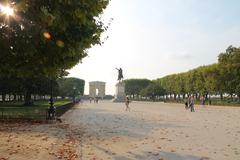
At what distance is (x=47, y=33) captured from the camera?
13.2 meters

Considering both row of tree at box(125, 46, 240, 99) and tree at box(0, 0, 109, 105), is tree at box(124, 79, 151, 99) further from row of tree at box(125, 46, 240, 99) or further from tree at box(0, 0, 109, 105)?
tree at box(0, 0, 109, 105)

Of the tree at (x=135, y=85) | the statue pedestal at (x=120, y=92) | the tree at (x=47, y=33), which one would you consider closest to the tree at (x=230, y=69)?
the statue pedestal at (x=120, y=92)

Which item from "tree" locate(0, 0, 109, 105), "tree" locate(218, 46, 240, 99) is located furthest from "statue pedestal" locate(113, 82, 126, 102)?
"tree" locate(0, 0, 109, 105)

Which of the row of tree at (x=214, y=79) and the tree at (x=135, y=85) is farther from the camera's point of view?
the tree at (x=135, y=85)

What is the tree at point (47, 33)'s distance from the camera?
38.5ft

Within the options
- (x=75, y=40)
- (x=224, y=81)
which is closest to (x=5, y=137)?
(x=75, y=40)

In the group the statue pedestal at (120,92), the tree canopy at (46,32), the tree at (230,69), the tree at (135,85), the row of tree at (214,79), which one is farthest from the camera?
the tree at (135,85)

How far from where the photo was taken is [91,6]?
509 inches

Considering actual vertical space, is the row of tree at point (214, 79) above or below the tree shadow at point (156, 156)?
above

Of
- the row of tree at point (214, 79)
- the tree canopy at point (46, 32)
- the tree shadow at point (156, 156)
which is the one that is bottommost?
the tree shadow at point (156, 156)

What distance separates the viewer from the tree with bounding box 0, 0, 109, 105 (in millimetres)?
11727

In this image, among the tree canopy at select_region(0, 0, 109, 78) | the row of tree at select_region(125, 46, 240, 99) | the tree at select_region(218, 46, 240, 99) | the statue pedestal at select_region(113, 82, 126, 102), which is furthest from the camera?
the statue pedestal at select_region(113, 82, 126, 102)

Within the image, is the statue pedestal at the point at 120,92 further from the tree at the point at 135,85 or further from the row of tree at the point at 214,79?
the tree at the point at 135,85

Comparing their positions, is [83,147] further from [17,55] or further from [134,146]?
[17,55]
